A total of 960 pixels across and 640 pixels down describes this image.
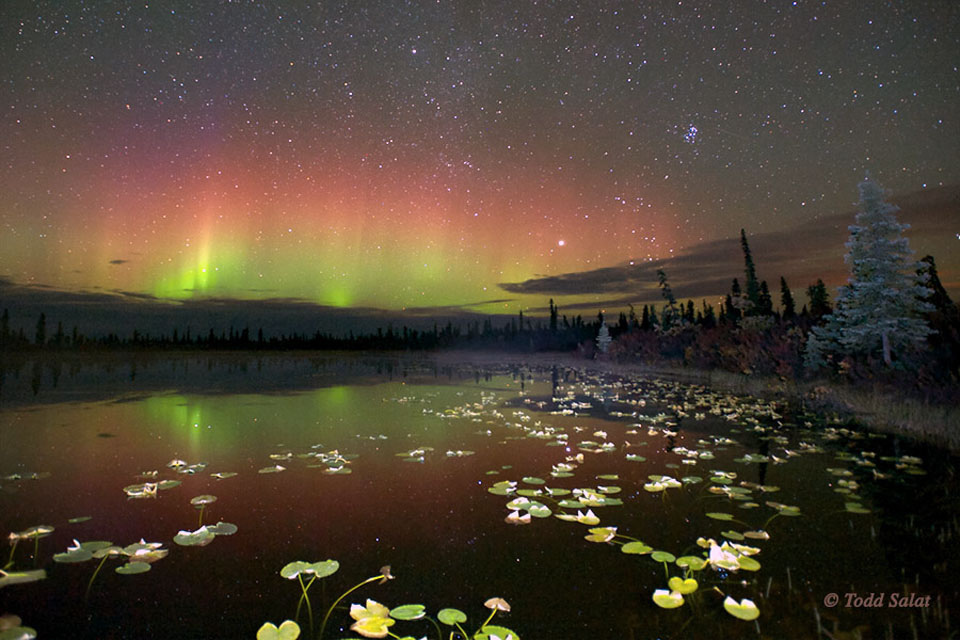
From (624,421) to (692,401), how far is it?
214 inches

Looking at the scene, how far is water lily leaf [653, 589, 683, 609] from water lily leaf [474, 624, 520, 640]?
1179 mm

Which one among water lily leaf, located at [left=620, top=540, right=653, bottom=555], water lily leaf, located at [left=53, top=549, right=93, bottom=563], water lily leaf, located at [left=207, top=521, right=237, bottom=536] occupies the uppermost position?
water lily leaf, located at [left=620, top=540, right=653, bottom=555]

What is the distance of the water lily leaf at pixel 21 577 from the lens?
3.77 m

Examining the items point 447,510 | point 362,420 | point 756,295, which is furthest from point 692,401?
point 756,295

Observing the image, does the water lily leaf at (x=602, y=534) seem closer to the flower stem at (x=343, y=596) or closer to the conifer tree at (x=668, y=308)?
the flower stem at (x=343, y=596)

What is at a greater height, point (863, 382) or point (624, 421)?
point (863, 382)

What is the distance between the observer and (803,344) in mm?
18891

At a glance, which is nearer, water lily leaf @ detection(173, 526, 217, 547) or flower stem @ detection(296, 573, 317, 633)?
flower stem @ detection(296, 573, 317, 633)

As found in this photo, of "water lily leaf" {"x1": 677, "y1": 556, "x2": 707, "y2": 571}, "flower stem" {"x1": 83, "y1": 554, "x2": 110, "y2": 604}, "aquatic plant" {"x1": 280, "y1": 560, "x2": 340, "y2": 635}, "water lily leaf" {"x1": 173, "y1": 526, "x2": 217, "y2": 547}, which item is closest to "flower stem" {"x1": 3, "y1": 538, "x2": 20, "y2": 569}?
"flower stem" {"x1": 83, "y1": 554, "x2": 110, "y2": 604}

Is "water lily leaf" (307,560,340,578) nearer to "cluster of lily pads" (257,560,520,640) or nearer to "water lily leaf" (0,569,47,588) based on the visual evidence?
"cluster of lily pads" (257,560,520,640)

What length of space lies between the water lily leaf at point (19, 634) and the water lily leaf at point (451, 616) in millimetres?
2926

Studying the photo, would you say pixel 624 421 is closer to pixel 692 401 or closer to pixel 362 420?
pixel 692 401

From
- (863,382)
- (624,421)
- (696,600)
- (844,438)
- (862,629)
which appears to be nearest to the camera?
(862,629)

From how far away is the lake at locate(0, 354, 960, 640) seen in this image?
11.1 ft
